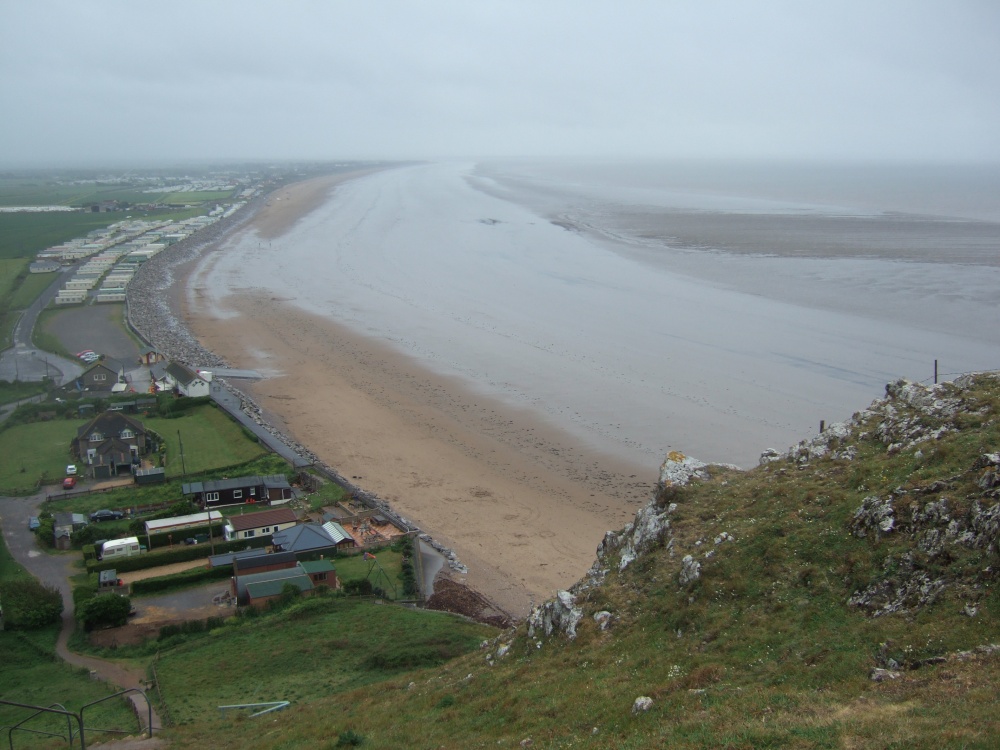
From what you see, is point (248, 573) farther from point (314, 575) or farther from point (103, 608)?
point (103, 608)

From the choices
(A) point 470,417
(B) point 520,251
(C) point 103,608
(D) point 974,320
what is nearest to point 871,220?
(B) point 520,251

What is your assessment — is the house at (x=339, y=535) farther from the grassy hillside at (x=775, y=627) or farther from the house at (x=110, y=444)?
the house at (x=110, y=444)

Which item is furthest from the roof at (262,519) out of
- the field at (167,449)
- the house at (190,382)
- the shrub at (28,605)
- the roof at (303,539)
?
the house at (190,382)

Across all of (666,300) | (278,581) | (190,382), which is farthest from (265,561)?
(666,300)

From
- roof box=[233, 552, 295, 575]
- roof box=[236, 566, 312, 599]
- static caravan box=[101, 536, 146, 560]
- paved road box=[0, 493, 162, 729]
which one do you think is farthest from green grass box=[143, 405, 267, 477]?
roof box=[236, 566, 312, 599]

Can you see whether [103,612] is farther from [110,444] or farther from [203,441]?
[203,441]
